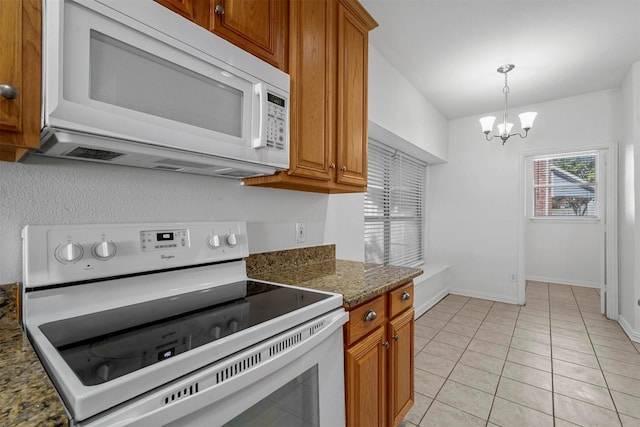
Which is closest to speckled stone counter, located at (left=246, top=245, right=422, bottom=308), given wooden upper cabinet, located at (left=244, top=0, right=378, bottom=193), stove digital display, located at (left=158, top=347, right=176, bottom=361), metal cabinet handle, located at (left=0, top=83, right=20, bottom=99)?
wooden upper cabinet, located at (left=244, top=0, right=378, bottom=193)

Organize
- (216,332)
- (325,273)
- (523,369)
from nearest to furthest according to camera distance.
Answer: (216,332)
(325,273)
(523,369)

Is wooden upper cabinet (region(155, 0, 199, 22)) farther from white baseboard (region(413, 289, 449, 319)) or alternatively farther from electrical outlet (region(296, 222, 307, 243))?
white baseboard (region(413, 289, 449, 319))

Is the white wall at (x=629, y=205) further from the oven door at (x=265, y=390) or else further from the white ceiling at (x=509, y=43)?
the oven door at (x=265, y=390)

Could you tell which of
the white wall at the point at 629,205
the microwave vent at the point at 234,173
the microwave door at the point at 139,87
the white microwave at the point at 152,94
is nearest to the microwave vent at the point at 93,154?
the white microwave at the point at 152,94

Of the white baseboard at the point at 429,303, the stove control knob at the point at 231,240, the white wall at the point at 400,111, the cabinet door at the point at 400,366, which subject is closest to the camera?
the stove control knob at the point at 231,240

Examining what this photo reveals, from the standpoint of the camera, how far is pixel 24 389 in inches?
20.8

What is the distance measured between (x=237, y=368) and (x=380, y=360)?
0.86m

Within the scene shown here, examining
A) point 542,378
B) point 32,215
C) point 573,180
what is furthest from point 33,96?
point 573,180

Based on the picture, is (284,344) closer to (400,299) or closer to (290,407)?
(290,407)

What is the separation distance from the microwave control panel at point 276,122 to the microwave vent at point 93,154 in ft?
1.70

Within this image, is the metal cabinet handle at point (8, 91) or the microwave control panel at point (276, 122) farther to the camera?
the microwave control panel at point (276, 122)

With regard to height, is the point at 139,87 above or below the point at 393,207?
above

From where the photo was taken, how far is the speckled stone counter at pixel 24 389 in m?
0.45

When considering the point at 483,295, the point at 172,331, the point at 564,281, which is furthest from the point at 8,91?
the point at 564,281
